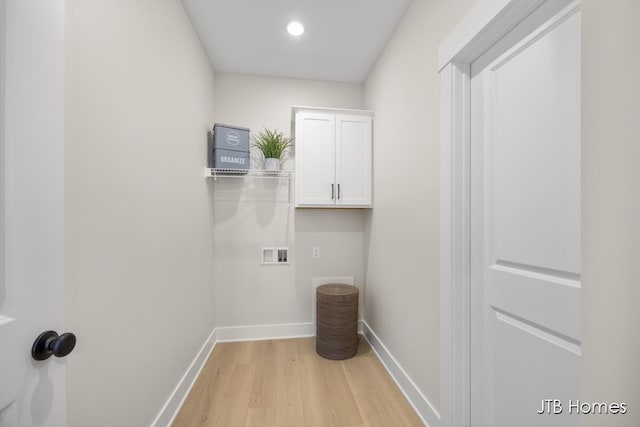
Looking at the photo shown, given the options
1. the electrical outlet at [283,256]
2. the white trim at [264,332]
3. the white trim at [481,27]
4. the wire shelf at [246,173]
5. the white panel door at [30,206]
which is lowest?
the white trim at [264,332]

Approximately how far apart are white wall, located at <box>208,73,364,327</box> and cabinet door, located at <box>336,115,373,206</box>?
327 mm

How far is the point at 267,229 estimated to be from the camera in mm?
2492

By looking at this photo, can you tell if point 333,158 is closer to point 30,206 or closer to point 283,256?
point 283,256

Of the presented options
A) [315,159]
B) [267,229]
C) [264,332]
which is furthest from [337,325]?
[315,159]

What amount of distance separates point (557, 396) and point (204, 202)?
2.27m

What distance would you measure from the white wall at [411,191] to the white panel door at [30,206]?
4.81ft

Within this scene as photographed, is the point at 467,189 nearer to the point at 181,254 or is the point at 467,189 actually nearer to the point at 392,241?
the point at 392,241

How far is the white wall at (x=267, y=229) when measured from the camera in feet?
7.97

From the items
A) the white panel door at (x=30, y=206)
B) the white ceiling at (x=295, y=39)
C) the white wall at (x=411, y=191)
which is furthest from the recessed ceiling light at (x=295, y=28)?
the white panel door at (x=30, y=206)

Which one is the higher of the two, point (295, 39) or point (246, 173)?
point (295, 39)

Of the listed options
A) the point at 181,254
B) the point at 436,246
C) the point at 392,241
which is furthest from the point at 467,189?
the point at 181,254

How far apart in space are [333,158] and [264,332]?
5.76ft

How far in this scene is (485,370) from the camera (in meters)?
1.19

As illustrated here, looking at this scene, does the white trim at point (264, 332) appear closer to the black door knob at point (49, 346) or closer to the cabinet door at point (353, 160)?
the cabinet door at point (353, 160)
